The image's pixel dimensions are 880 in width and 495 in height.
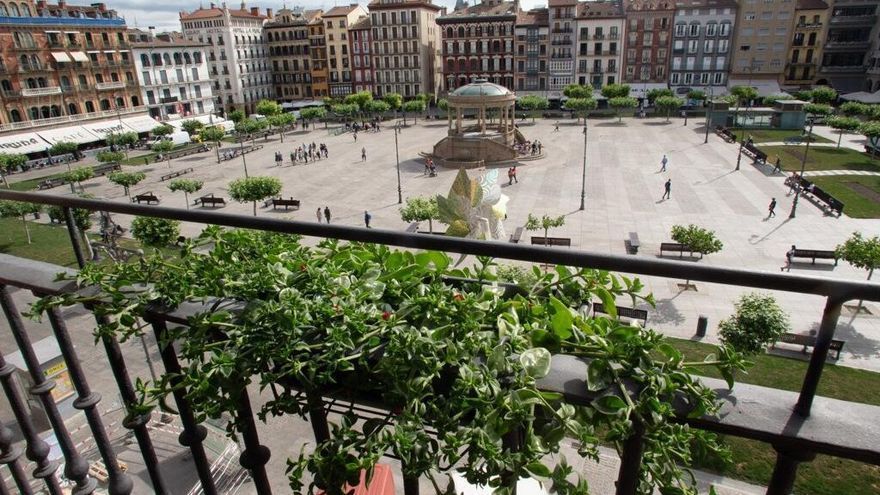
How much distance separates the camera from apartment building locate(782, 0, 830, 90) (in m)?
70.4

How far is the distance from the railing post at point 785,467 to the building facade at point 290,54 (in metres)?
93.5

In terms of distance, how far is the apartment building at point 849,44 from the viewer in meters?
68.5

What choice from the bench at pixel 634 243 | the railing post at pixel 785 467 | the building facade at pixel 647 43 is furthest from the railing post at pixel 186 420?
the building facade at pixel 647 43

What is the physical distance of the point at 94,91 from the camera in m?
61.0

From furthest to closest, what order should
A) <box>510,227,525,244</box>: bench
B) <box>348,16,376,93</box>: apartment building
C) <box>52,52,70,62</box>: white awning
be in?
<box>348,16,376,93</box>: apartment building → <box>52,52,70,62</box>: white awning → <box>510,227,525,244</box>: bench

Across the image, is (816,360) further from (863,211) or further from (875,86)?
(875,86)

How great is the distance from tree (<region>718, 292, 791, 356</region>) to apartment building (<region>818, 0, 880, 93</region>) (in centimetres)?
7409

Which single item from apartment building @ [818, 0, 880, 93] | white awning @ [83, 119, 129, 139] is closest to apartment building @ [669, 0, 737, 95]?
apartment building @ [818, 0, 880, 93]

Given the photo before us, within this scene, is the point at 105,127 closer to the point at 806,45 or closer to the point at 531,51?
the point at 531,51

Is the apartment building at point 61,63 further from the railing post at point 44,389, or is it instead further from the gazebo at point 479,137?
the railing post at point 44,389

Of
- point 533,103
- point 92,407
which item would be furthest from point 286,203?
point 533,103

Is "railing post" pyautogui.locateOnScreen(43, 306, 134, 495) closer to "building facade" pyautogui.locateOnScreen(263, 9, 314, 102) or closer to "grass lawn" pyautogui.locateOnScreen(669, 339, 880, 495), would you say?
"grass lawn" pyautogui.locateOnScreen(669, 339, 880, 495)

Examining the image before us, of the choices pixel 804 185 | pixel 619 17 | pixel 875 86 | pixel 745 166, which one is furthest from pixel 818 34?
pixel 804 185

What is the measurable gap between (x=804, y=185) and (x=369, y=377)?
4069cm
